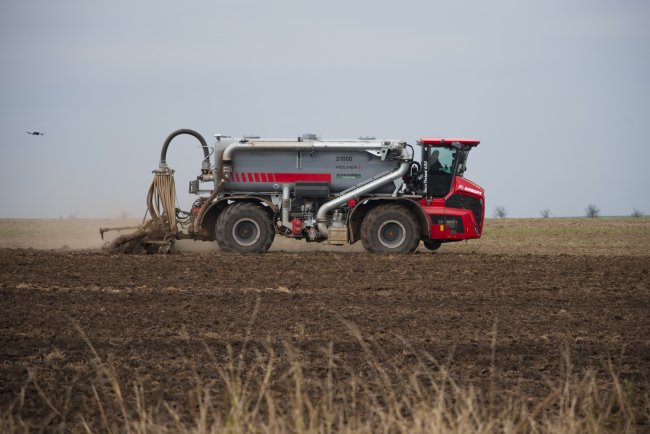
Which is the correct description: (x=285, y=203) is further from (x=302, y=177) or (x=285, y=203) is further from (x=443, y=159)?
(x=443, y=159)

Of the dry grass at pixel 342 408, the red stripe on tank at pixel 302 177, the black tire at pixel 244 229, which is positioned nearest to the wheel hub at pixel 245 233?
the black tire at pixel 244 229

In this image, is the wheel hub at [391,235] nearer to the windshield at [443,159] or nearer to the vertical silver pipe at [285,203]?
the windshield at [443,159]

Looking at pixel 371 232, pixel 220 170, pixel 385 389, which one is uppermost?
pixel 220 170

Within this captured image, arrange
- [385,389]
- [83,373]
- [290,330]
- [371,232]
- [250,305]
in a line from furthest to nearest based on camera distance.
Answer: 1. [371,232]
2. [250,305]
3. [290,330]
4. [83,373]
5. [385,389]

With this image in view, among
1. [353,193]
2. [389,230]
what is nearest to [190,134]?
[353,193]

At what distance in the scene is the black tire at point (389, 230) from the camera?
1839 centimetres

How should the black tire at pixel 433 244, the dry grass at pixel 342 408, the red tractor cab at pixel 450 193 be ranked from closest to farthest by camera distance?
1. the dry grass at pixel 342 408
2. the red tractor cab at pixel 450 193
3. the black tire at pixel 433 244

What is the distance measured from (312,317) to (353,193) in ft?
24.8

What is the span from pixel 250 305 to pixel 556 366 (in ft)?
16.2

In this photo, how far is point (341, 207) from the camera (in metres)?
18.7

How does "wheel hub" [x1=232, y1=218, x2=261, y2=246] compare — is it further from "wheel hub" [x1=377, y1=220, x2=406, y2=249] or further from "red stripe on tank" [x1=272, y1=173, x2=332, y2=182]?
"wheel hub" [x1=377, y1=220, x2=406, y2=249]

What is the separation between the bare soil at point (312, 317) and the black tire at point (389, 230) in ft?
1.37

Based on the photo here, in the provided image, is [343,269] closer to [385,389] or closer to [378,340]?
[378,340]

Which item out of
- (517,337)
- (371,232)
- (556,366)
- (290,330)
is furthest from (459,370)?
(371,232)
